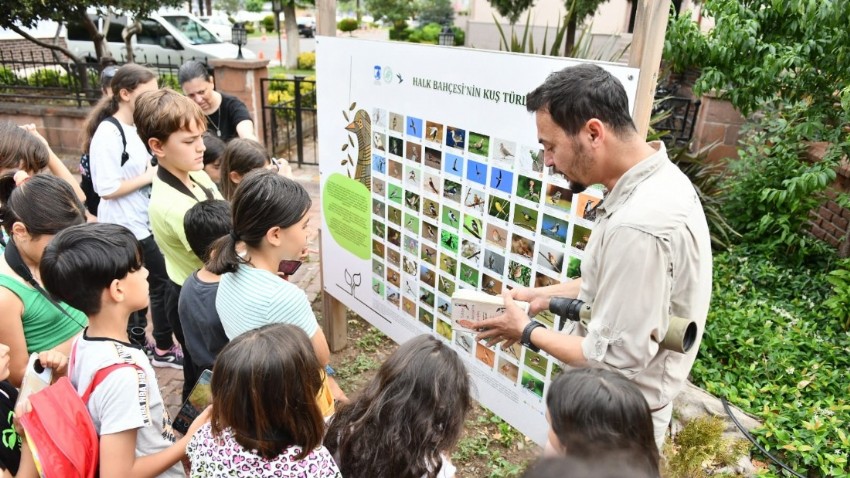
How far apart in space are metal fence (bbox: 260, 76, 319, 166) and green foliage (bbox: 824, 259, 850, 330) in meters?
6.22

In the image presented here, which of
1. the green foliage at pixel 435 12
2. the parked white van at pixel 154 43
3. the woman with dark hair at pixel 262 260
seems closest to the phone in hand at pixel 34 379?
the woman with dark hair at pixel 262 260

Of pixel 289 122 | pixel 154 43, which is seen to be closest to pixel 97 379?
pixel 289 122

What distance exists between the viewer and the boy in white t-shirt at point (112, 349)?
1583 mm

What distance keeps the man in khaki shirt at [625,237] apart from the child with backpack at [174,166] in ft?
5.77

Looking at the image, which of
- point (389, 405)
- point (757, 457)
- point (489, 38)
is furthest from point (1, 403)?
point (489, 38)

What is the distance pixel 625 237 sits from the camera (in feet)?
5.14

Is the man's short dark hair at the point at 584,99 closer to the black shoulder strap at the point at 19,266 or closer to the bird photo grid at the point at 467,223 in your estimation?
the bird photo grid at the point at 467,223

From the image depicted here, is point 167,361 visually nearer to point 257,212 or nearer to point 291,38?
point 257,212

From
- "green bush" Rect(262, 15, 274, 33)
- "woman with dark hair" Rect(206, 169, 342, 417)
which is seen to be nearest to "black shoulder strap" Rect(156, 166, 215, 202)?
"woman with dark hair" Rect(206, 169, 342, 417)

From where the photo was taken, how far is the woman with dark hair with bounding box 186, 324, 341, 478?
4.70ft

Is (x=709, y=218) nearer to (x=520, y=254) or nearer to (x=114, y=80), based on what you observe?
(x=520, y=254)

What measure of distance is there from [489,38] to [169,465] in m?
23.3

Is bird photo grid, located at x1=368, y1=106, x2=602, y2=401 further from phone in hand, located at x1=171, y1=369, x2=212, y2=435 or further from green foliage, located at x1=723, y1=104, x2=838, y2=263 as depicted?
green foliage, located at x1=723, y1=104, x2=838, y2=263

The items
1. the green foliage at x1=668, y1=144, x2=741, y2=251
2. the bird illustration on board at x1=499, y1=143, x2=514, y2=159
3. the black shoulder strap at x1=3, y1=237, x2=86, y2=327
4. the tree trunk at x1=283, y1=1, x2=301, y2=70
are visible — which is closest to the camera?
the black shoulder strap at x1=3, y1=237, x2=86, y2=327
